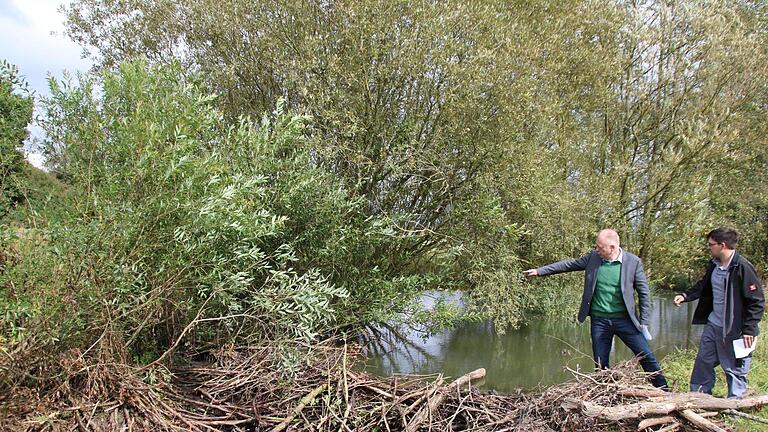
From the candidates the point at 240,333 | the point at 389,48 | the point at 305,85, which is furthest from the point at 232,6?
the point at 240,333

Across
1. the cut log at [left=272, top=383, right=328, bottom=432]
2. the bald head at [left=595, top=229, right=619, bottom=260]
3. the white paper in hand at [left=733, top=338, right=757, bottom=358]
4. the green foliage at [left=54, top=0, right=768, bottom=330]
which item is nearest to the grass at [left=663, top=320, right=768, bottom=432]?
the white paper in hand at [left=733, top=338, right=757, bottom=358]

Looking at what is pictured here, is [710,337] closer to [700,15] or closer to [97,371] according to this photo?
[97,371]

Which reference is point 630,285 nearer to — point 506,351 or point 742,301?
point 742,301

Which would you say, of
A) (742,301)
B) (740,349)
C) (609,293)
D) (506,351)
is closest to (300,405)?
(609,293)

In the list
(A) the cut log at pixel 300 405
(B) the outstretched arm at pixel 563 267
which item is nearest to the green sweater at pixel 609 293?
(B) the outstretched arm at pixel 563 267

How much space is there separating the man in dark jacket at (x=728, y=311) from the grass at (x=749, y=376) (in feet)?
1.11

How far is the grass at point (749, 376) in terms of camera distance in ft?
16.9

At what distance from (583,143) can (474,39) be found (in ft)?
15.0

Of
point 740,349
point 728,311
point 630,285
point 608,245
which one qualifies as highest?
point 608,245

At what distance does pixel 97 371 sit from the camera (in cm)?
459

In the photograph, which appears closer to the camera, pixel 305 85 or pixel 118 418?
pixel 118 418

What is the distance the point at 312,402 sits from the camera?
5219 mm

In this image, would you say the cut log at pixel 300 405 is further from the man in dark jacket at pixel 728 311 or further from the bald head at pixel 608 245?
the man in dark jacket at pixel 728 311

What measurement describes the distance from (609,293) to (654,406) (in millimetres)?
1284
